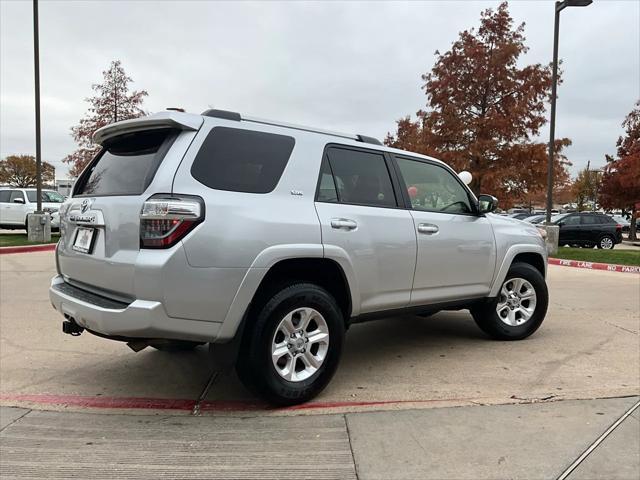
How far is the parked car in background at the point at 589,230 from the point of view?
2092 centimetres

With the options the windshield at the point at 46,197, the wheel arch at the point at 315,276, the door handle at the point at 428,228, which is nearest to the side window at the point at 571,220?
the door handle at the point at 428,228

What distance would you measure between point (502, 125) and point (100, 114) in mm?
16590

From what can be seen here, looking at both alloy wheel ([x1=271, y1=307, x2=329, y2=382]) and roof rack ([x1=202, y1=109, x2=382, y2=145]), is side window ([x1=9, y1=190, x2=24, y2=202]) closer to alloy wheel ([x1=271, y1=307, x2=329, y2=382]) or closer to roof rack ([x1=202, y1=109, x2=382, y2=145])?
roof rack ([x1=202, y1=109, x2=382, y2=145])

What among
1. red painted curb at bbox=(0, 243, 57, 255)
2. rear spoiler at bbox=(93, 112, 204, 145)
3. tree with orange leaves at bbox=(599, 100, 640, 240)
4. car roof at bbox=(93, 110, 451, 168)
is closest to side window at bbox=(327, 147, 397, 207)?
car roof at bbox=(93, 110, 451, 168)

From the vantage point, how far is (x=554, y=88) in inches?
570

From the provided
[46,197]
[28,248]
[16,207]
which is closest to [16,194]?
[16,207]

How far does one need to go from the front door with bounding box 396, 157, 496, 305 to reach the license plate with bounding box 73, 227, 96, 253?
246 cm

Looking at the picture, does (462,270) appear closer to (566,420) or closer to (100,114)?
(566,420)

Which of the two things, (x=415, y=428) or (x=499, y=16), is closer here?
(x=415, y=428)

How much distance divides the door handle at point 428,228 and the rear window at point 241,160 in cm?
135

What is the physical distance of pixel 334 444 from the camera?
120 inches

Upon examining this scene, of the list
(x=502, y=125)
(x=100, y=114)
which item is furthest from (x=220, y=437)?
(x=100, y=114)

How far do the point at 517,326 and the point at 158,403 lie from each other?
3605mm

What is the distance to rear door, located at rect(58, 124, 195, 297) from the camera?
10.3 feet
